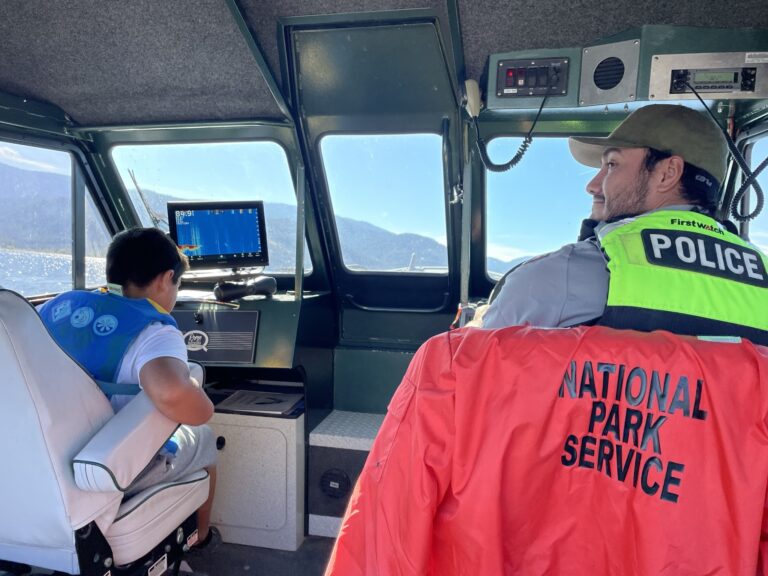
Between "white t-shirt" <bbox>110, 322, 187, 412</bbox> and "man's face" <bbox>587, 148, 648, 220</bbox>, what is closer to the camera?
"man's face" <bbox>587, 148, 648, 220</bbox>

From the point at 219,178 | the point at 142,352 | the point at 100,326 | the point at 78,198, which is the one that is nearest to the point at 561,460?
the point at 142,352

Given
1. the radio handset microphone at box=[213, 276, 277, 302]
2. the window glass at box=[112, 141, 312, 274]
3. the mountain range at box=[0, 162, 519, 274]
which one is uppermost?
the window glass at box=[112, 141, 312, 274]

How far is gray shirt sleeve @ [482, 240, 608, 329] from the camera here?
1.25 metres

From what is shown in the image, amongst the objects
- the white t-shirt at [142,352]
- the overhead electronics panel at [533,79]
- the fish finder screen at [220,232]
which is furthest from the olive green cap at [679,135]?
the fish finder screen at [220,232]

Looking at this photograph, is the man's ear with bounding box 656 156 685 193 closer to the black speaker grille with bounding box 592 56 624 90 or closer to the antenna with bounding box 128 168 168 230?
the black speaker grille with bounding box 592 56 624 90

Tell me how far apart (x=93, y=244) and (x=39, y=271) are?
46cm

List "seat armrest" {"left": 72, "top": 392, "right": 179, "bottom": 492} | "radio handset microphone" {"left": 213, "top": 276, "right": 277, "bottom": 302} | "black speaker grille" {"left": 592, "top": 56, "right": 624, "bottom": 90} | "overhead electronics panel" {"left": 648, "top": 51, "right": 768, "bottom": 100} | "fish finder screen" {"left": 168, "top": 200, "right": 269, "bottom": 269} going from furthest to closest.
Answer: "fish finder screen" {"left": 168, "top": 200, "right": 269, "bottom": 269} → "radio handset microphone" {"left": 213, "top": 276, "right": 277, "bottom": 302} → "black speaker grille" {"left": 592, "top": 56, "right": 624, "bottom": 90} → "overhead electronics panel" {"left": 648, "top": 51, "right": 768, "bottom": 100} → "seat armrest" {"left": 72, "top": 392, "right": 179, "bottom": 492}

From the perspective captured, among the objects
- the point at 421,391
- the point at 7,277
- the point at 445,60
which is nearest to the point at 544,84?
the point at 445,60

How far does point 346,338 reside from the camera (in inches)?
138

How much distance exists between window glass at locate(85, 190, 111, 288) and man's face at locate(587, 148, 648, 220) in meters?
3.04

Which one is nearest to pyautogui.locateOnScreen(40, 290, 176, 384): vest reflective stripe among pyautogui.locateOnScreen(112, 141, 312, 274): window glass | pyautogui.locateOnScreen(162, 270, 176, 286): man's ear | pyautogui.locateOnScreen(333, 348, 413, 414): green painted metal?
pyautogui.locateOnScreen(162, 270, 176, 286): man's ear

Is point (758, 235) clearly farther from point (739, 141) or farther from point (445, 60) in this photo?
point (445, 60)

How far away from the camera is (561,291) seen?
1.26 metres

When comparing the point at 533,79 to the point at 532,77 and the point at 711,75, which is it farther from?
the point at 711,75
